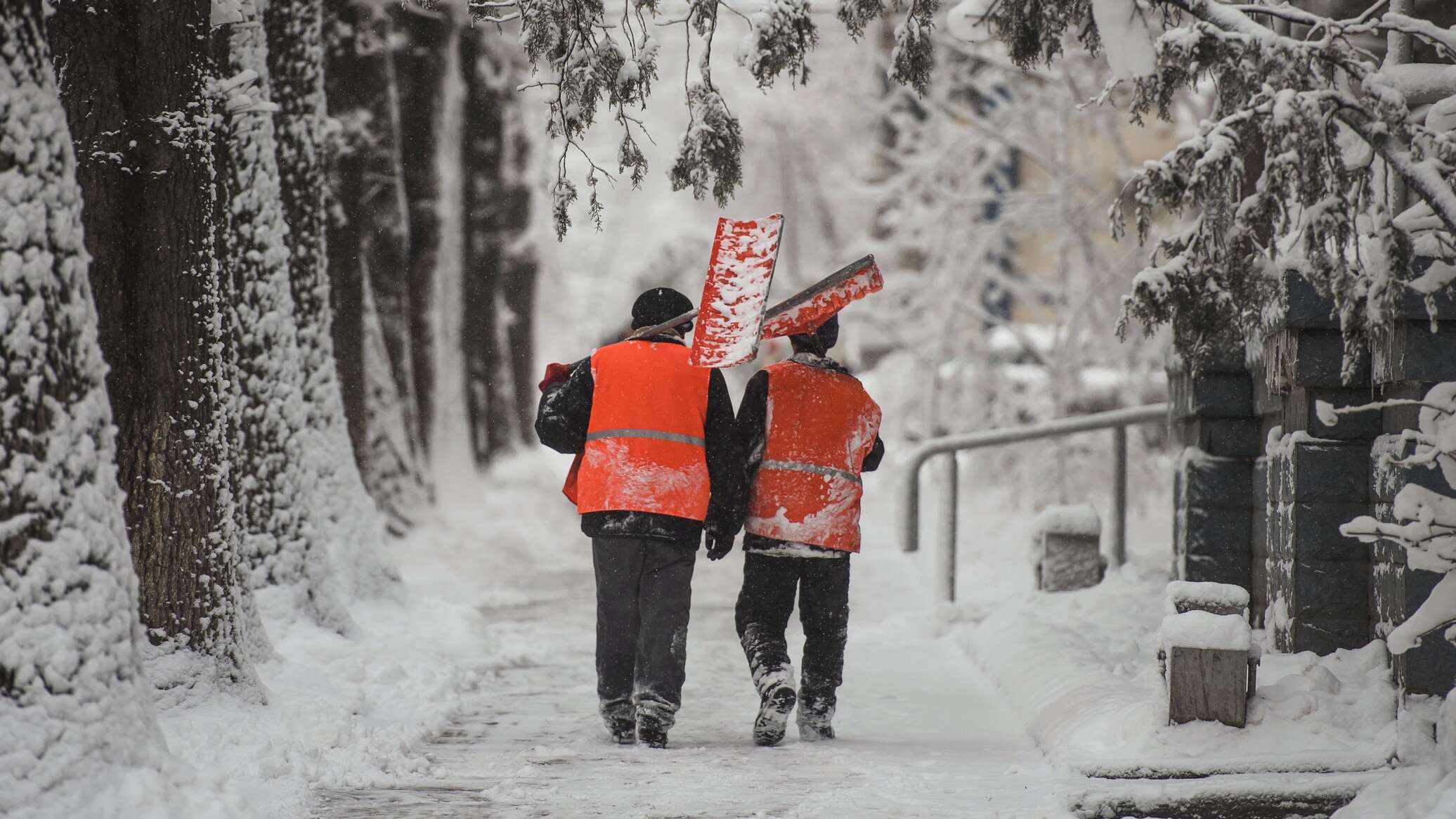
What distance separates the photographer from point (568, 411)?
6098 millimetres

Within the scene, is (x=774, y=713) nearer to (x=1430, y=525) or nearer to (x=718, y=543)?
(x=718, y=543)

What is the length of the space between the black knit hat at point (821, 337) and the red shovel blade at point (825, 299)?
32 millimetres

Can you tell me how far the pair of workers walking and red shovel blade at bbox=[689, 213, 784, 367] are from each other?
18 centimetres

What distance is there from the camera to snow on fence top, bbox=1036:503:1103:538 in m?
9.53

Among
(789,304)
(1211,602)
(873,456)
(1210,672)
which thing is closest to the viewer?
(1210,672)

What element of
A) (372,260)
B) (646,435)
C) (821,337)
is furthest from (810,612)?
→ (372,260)

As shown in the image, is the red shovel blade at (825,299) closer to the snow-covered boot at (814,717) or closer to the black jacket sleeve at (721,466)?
the black jacket sleeve at (721,466)

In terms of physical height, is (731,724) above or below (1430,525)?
below

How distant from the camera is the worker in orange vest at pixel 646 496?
19.5 ft

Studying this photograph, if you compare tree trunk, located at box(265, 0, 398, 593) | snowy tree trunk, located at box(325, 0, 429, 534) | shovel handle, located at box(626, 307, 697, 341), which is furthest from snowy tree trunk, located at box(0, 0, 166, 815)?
snowy tree trunk, located at box(325, 0, 429, 534)

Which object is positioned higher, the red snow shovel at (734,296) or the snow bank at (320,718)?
the red snow shovel at (734,296)

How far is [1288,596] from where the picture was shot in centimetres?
653

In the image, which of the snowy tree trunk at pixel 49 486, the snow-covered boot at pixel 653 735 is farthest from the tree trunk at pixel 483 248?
the snowy tree trunk at pixel 49 486

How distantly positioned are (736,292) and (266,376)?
2.99 m
